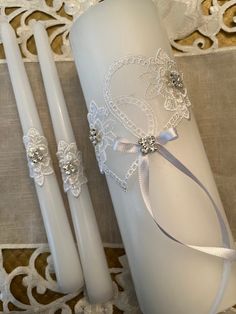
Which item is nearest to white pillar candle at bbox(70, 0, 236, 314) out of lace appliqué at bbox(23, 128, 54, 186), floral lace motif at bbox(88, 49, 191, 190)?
floral lace motif at bbox(88, 49, 191, 190)

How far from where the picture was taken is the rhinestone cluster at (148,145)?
2.02 feet

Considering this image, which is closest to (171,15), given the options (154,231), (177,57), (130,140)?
(177,57)

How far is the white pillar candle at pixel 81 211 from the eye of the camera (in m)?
0.69

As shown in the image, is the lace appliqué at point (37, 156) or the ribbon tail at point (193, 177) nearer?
the ribbon tail at point (193, 177)

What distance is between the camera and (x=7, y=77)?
0.82m

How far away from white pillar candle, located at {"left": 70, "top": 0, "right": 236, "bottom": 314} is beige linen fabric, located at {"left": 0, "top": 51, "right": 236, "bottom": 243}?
0.10 metres

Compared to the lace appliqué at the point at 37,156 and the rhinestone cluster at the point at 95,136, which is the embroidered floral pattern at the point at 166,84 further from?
the lace appliqué at the point at 37,156

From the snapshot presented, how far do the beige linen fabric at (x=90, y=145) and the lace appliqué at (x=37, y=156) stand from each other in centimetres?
5

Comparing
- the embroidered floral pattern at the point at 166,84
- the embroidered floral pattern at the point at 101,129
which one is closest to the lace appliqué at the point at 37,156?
the embroidered floral pattern at the point at 101,129

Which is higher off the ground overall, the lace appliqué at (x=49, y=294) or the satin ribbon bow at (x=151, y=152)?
the satin ribbon bow at (x=151, y=152)

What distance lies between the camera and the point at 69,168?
72 cm

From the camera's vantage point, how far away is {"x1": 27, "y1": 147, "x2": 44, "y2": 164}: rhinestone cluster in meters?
0.72

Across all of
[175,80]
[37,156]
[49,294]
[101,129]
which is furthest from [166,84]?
[49,294]

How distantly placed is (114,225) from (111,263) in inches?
2.5
